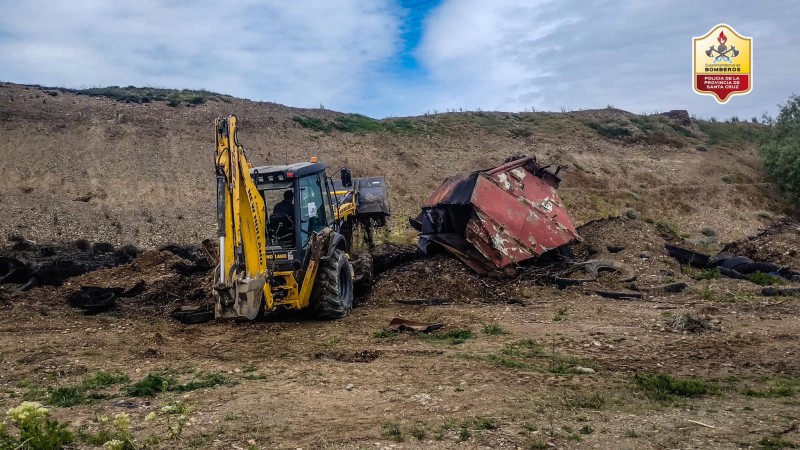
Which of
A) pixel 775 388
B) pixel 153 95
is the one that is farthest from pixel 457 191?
pixel 153 95

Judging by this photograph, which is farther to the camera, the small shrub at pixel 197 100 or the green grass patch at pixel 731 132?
the green grass patch at pixel 731 132

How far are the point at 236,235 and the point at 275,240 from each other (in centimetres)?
148

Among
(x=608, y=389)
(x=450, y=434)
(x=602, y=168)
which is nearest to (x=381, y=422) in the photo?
(x=450, y=434)

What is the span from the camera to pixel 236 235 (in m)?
9.83

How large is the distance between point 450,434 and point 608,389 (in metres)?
2.07

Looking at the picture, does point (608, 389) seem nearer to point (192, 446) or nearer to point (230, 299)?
point (192, 446)

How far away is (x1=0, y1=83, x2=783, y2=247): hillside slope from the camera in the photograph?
26578mm

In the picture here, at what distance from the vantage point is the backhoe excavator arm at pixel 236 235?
942cm

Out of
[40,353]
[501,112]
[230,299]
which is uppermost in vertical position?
[501,112]

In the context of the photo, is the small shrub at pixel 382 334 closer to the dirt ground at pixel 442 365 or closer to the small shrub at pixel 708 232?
the dirt ground at pixel 442 365

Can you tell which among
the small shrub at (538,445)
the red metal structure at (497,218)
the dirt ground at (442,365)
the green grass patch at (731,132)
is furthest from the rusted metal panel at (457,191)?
the green grass patch at (731,132)

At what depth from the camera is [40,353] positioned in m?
9.27

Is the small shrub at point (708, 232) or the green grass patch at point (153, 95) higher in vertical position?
the green grass patch at point (153, 95)

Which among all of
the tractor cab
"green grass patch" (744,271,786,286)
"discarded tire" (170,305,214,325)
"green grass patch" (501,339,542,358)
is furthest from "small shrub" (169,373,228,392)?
"green grass patch" (744,271,786,286)
